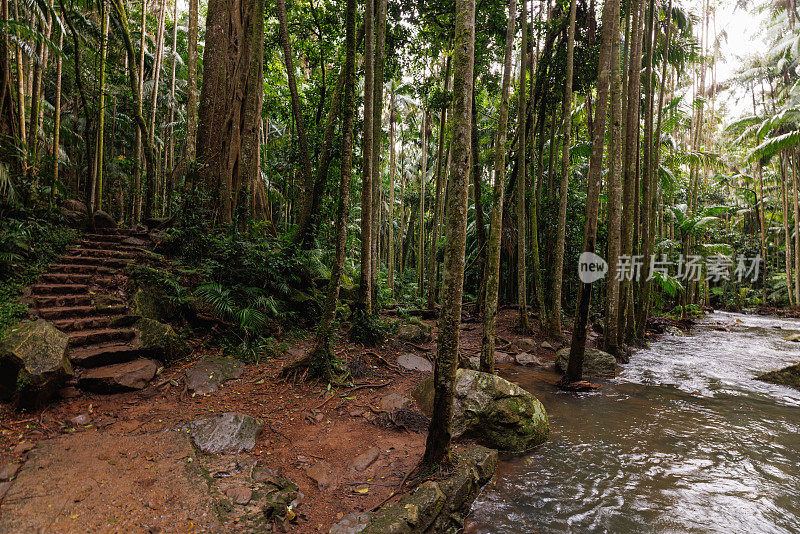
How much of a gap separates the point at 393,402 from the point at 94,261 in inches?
242

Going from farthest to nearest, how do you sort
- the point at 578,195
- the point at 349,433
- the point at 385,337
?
the point at 578,195 → the point at 385,337 → the point at 349,433

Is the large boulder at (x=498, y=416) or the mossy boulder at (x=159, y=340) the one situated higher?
the mossy boulder at (x=159, y=340)

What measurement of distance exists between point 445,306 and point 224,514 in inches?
93.3

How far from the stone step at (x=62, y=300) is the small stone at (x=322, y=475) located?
4.59 metres

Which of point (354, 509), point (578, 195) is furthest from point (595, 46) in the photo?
point (354, 509)

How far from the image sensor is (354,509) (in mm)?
3307

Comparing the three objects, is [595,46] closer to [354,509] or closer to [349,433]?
[349,433]

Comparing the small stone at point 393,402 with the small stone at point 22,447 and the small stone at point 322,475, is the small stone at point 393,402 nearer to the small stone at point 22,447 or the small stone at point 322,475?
the small stone at point 322,475

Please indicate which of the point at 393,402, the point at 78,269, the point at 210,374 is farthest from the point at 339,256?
the point at 78,269

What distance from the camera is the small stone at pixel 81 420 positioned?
3.95 m

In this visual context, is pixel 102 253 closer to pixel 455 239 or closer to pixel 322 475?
pixel 322 475

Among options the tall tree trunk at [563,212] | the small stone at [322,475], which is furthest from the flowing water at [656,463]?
the tall tree trunk at [563,212]

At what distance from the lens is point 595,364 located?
8.11 metres

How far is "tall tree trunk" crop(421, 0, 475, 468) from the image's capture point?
3.29 meters
